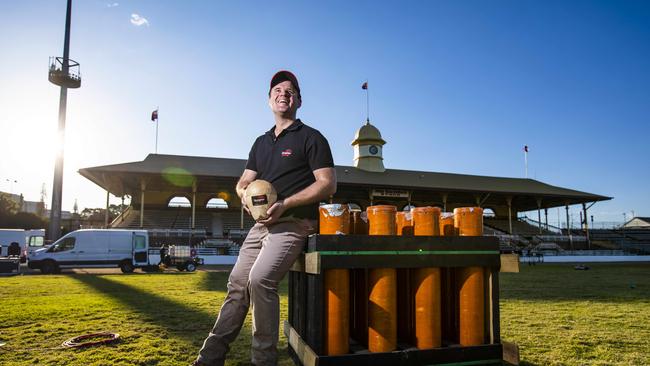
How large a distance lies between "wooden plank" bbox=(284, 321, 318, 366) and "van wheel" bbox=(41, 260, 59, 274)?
18413 millimetres

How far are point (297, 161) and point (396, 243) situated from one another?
1.03m

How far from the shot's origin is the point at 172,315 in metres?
6.33

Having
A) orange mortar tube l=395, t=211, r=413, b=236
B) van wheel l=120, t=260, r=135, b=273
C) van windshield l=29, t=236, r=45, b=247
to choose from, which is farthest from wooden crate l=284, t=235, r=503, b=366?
van windshield l=29, t=236, r=45, b=247

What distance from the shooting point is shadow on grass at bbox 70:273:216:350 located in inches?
198

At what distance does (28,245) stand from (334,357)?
30646mm

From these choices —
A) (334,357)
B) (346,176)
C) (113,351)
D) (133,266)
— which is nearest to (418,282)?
(334,357)

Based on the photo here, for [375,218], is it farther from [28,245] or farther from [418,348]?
[28,245]

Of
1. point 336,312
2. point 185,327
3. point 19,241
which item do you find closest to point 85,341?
point 185,327

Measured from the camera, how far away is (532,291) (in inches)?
399

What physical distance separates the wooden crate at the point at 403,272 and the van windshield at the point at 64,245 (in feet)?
62.3

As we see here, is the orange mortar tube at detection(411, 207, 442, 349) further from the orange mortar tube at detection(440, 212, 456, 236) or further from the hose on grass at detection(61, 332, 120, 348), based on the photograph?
the hose on grass at detection(61, 332, 120, 348)

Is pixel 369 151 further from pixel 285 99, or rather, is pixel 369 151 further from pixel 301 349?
pixel 301 349

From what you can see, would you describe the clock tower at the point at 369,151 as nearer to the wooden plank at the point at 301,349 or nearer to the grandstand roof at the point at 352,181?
the grandstand roof at the point at 352,181

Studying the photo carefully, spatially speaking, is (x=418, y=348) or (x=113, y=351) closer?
(x=418, y=348)
